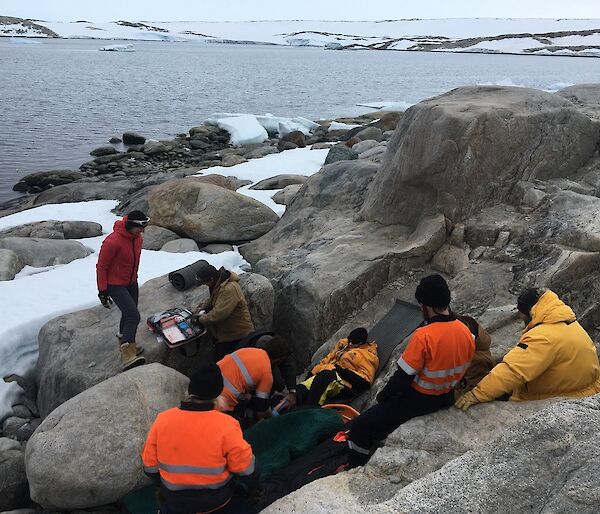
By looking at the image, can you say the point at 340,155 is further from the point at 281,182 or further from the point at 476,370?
the point at 476,370

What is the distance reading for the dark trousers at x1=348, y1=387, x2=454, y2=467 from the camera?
484 centimetres

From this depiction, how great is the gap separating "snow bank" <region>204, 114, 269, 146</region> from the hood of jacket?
2476cm

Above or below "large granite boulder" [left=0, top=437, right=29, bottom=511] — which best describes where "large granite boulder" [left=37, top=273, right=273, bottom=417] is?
above

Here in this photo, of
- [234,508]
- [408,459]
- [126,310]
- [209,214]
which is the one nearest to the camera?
[234,508]

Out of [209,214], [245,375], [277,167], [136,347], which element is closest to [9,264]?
[209,214]

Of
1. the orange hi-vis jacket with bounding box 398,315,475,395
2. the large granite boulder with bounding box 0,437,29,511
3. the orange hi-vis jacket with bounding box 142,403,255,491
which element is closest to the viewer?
the orange hi-vis jacket with bounding box 142,403,255,491

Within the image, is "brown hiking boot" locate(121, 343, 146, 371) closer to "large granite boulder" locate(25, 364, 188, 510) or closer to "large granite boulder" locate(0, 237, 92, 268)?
"large granite boulder" locate(25, 364, 188, 510)

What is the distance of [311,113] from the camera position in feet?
131

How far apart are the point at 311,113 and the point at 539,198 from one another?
32963mm

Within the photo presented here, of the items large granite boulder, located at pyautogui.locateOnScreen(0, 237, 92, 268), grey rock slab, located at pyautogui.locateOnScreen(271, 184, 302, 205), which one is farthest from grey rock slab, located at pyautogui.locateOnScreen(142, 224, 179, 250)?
grey rock slab, located at pyautogui.locateOnScreen(271, 184, 302, 205)

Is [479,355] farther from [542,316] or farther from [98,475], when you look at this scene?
[98,475]

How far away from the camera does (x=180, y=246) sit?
11.3 metres

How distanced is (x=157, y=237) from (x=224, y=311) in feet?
16.8

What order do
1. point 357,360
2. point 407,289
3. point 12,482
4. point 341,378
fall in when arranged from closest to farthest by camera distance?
point 12,482, point 341,378, point 357,360, point 407,289
